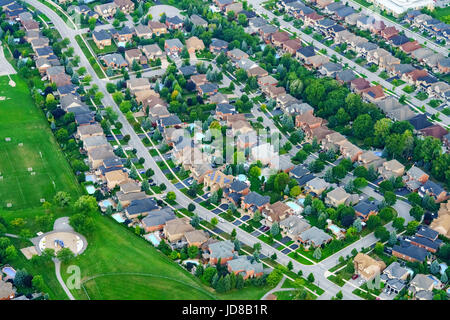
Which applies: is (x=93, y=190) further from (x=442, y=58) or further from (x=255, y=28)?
(x=442, y=58)

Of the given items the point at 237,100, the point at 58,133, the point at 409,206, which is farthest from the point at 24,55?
the point at 409,206

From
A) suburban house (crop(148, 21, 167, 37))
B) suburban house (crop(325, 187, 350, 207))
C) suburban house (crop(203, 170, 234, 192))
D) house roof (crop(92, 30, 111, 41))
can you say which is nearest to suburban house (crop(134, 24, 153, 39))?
suburban house (crop(148, 21, 167, 37))

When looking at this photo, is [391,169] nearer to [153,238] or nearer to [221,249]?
[221,249]

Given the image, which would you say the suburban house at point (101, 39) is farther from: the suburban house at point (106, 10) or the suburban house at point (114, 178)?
the suburban house at point (114, 178)

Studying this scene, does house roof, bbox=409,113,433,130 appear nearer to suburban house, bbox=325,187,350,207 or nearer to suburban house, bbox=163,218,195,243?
suburban house, bbox=325,187,350,207

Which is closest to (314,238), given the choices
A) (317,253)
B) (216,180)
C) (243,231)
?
(317,253)

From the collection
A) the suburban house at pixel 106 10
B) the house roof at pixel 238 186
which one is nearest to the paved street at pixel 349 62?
the suburban house at pixel 106 10
